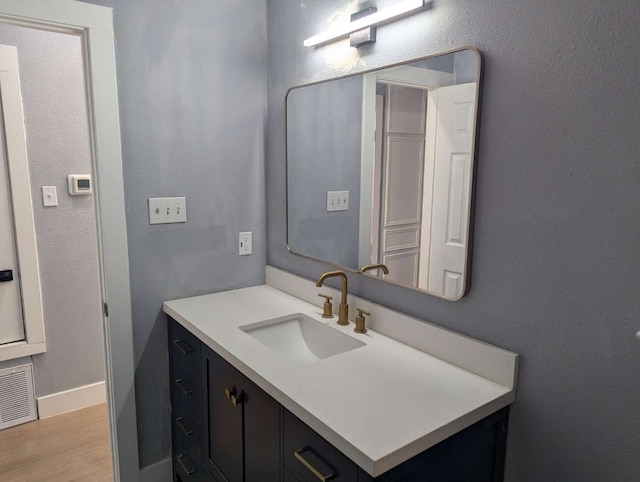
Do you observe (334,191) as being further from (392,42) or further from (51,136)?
(51,136)

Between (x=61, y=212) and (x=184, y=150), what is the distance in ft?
3.70

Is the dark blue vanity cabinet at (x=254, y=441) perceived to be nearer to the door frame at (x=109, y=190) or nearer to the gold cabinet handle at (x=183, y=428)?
the gold cabinet handle at (x=183, y=428)

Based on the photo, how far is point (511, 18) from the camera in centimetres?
118

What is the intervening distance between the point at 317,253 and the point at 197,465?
3.23 ft

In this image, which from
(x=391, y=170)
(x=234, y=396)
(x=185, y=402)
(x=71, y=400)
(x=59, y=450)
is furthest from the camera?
(x=71, y=400)

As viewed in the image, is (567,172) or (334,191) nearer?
(567,172)

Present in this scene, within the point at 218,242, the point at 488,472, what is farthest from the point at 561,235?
the point at 218,242

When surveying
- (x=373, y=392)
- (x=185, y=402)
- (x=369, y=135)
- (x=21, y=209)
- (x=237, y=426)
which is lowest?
(x=185, y=402)

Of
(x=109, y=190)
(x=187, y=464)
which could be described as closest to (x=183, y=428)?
(x=187, y=464)

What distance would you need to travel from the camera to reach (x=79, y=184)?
2639 millimetres

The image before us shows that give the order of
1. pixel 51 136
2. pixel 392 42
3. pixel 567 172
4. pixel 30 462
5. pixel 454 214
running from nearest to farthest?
pixel 567 172 → pixel 454 214 → pixel 392 42 → pixel 30 462 → pixel 51 136

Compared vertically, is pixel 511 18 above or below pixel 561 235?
above

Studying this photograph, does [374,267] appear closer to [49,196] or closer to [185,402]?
[185,402]

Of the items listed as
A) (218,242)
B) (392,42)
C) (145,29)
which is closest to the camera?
(392,42)
